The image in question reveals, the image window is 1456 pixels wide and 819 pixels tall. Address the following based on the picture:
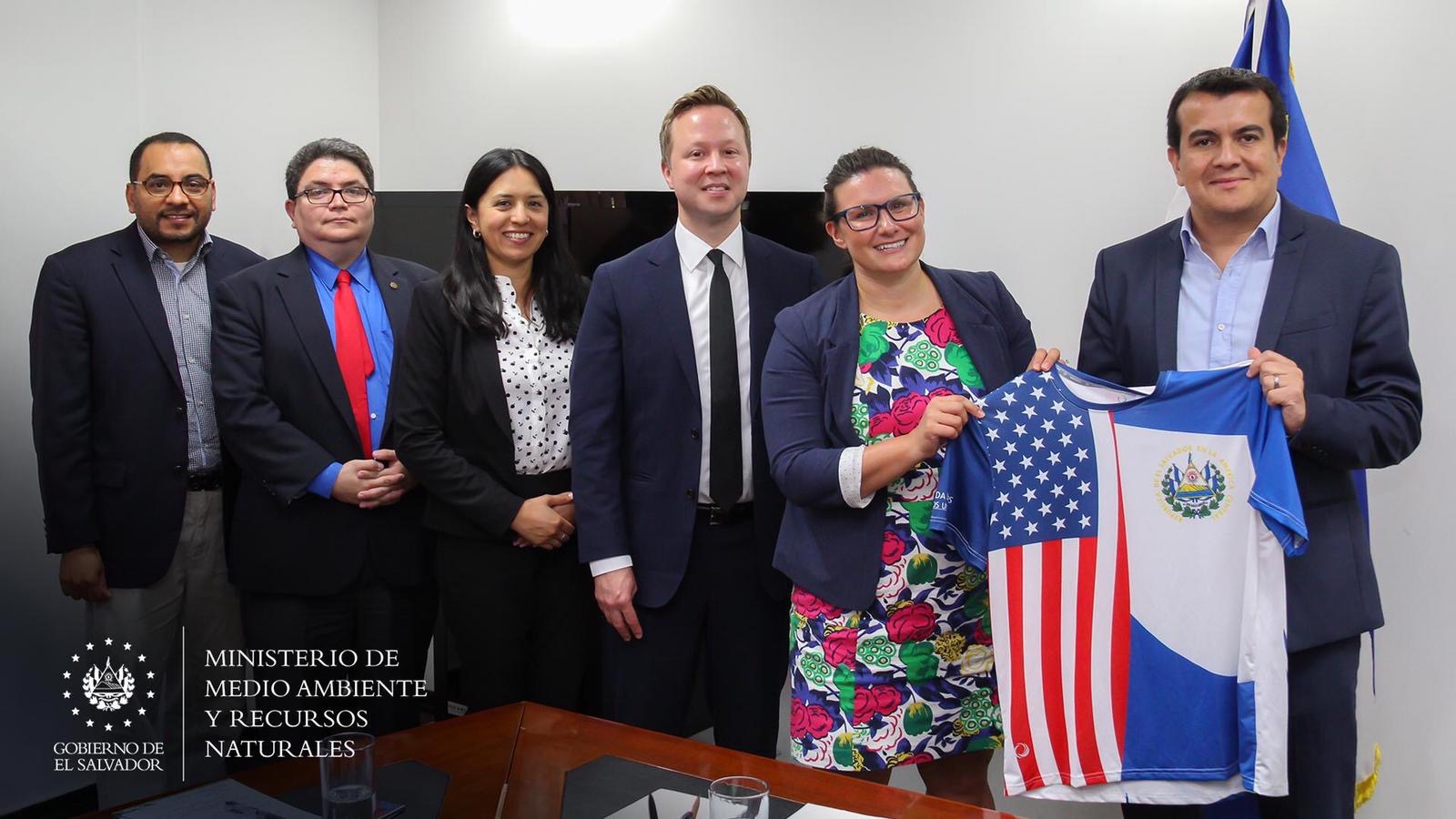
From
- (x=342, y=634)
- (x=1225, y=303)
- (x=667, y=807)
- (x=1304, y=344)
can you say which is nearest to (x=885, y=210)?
(x=1225, y=303)

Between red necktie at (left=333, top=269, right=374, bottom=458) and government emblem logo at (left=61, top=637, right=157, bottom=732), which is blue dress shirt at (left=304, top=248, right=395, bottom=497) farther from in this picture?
government emblem logo at (left=61, top=637, right=157, bottom=732)

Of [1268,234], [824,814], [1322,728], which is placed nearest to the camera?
[824,814]

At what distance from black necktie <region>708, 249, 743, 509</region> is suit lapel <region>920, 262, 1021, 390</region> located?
51 centimetres

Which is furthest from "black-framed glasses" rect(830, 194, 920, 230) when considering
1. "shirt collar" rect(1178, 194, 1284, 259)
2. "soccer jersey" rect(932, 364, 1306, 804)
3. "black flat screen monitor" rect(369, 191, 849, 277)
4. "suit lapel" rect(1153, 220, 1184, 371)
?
"black flat screen monitor" rect(369, 191, 849, 277)

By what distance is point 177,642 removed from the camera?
233cm

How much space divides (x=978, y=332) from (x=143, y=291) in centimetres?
166

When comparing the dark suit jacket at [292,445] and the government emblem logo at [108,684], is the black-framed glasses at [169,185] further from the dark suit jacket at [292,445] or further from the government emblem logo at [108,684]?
the government emblem logo at [108,684]

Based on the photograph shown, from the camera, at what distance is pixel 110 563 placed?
2.09m

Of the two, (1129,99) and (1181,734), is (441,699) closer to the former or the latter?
(1181,734)

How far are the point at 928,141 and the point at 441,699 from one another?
245 centimetres

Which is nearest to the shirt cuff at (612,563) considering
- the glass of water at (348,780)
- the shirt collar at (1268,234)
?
the glass of water at (348,780)

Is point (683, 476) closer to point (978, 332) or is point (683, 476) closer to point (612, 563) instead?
point (612, 563)

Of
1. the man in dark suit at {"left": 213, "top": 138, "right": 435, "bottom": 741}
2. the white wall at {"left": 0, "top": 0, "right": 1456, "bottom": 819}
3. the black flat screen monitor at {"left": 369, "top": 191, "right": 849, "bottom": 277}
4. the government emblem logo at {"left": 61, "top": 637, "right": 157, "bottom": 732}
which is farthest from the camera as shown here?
the black flat screen monitor at {"left": 369, "top": 191, "right": 849, "bottom": 277}

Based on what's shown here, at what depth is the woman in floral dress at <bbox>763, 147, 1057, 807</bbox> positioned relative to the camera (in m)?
2.09
